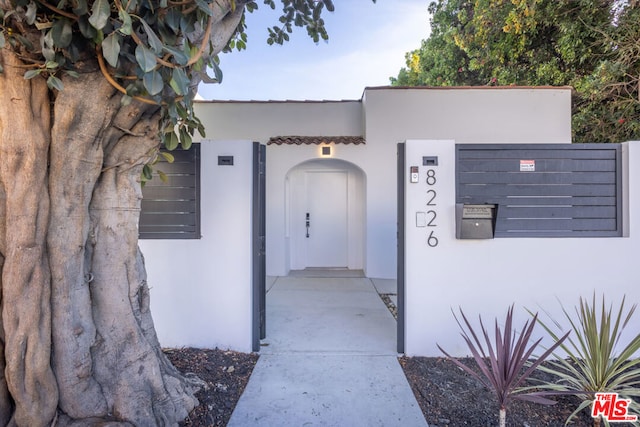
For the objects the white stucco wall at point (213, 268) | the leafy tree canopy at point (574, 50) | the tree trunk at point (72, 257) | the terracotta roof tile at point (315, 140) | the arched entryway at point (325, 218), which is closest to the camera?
the tree trunk at point (72, 257)

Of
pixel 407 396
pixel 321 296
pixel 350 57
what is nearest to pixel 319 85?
pixel 350 57

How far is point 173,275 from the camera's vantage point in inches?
143

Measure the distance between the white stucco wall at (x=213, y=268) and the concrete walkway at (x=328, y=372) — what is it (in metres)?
0.59

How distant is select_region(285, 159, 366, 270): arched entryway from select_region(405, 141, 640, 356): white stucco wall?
14.6 ft

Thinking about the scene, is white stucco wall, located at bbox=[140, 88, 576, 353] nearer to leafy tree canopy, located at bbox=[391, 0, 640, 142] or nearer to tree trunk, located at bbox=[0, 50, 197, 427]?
leafy tree canopy, located at bbox=[391, 0, 640, 142]

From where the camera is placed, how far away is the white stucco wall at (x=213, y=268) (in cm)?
361

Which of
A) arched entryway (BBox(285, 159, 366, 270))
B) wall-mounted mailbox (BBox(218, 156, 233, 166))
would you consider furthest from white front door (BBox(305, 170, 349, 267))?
wall-mounted mailbox (BBox(218, 156, 233, 166))

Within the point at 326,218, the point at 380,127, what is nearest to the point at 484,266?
the point at 380,127

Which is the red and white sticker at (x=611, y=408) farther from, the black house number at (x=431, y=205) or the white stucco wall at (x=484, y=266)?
the black house number at (x=431, y=205)

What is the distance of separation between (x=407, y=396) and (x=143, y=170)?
292cm

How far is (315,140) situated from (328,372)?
503cm

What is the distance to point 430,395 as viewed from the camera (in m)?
2.82

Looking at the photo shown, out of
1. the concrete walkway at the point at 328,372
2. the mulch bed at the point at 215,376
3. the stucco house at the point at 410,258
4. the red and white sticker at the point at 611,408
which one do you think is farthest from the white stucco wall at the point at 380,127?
the red and white sticker at the point at 611,408

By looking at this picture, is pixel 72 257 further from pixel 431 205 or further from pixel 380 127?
pixel 380 127
